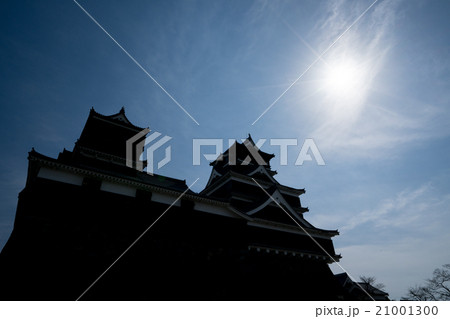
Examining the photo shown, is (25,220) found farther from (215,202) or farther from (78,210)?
(215,202)

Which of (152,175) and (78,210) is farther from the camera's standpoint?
(152,175)

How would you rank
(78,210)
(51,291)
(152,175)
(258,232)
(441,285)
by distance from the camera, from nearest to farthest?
A: (51,291) → (78,210) → (258,232) → (152,175) → (441,285)

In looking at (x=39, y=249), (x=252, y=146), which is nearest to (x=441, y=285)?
(x=252, y=146)

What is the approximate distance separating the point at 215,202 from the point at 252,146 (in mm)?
12638

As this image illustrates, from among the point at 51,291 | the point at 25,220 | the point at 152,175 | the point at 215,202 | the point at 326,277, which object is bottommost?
the point at 326,277

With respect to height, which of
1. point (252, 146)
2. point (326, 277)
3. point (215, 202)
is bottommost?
point (326, 277)

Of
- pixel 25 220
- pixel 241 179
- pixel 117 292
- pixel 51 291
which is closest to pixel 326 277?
pixel 241 179

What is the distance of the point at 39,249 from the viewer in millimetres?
9656

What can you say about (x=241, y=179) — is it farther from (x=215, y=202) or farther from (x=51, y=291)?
(x=51, y=291)

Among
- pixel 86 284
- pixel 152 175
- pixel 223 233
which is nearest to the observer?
pixel 86 284

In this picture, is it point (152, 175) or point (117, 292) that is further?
→ point (152, 175)

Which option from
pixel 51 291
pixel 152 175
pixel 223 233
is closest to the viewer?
pixel 51 291

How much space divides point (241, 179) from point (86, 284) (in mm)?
13865

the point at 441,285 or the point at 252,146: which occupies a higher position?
the point at 252,146
